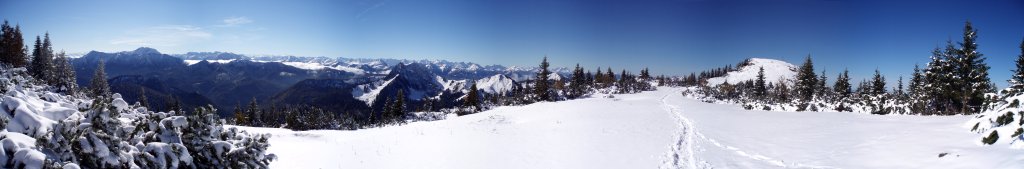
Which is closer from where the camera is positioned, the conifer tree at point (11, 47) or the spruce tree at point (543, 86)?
the conifer tree at point (11, 47)

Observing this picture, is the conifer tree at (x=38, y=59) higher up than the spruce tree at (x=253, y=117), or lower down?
higher up

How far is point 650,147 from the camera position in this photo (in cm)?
1784

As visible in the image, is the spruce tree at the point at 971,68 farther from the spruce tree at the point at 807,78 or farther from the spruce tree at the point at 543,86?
the spruce tree at the point at 543,86

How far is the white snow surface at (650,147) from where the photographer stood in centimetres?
1342

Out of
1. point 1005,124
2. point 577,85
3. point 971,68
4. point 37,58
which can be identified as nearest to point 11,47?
point 37,58

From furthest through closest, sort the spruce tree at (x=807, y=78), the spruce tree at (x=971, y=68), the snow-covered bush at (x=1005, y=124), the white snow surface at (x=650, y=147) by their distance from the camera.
→ 1. the spruce tree at (x=807, y=78)
2. the spruce tree at (x=971, y=68)
3. the white snow surface at (x=650, y=147)
4. the snow-covered bush at (x=1005, y=124)

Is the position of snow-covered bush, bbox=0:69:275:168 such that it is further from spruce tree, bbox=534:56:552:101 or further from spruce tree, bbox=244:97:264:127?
spruce tree, bbox=244:97:264:127

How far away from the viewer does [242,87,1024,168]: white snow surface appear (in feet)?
44.0

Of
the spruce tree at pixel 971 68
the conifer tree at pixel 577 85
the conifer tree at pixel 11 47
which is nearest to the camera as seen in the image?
the spruce tree at pixel 971 68

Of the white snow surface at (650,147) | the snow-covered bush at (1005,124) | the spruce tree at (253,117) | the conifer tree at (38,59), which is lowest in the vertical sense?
the spruce tree at (253,117)

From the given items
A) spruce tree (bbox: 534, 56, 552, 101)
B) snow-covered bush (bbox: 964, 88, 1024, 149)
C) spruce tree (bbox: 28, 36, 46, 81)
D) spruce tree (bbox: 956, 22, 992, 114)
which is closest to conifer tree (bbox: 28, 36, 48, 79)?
spruce tree (bbox: 28, 36, 46, 81)

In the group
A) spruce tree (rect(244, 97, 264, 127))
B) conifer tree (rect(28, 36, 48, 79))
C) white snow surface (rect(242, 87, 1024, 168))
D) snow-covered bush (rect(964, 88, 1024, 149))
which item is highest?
conifer tree (rect(28, 36, 48, 79))

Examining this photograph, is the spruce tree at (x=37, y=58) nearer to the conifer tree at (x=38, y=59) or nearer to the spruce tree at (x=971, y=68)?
the conifer tree at (x=38, y=59)

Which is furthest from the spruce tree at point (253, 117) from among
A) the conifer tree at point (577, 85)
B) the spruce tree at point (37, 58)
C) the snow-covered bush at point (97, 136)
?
the snow-covered bush at point (97, 136)
